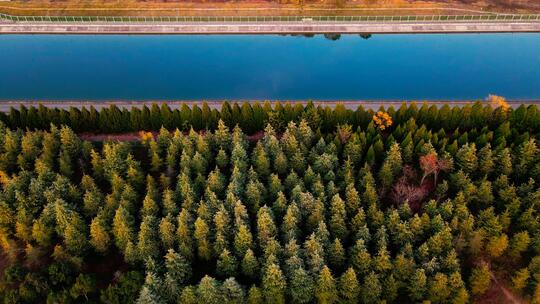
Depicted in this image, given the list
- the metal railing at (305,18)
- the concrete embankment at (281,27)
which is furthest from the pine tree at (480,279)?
the metal railing at (305,18)

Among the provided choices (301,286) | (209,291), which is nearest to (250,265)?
(209,291)

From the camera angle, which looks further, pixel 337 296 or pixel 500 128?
pixel 500 128

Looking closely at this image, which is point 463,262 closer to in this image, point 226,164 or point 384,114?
point 384,114

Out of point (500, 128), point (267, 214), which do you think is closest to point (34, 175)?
point (267, 214)

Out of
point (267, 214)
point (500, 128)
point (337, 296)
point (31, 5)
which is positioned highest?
point (31, 5)

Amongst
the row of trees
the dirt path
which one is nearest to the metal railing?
the row of trees
